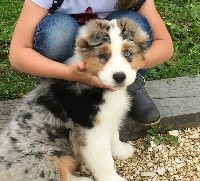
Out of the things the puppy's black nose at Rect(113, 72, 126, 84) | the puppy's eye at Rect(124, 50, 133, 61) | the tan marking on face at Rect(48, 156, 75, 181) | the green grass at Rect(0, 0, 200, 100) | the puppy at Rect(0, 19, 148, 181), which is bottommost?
the green grass at Rect(0, 0, 200, 100)

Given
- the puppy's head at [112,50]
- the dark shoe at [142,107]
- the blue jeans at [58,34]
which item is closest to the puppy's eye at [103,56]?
the puppy's head at [112,50]

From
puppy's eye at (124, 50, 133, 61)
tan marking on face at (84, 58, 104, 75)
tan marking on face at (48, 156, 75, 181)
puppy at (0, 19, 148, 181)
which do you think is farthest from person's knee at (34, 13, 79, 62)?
tan marking on face at (48, 156, 75, 181)

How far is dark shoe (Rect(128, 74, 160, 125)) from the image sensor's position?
3.90m

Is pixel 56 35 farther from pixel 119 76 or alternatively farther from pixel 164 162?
pixel 164 162

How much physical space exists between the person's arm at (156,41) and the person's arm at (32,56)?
50cm

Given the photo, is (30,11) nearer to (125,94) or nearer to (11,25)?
(125,94)

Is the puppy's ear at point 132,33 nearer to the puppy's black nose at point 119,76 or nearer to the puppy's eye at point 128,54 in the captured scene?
the puppy's eye at point 128,54

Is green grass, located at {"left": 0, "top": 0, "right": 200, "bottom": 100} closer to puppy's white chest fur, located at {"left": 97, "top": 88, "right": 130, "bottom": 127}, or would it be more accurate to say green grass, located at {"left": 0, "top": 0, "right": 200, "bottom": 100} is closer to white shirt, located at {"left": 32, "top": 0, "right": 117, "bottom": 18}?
white shirt, located at {"left": 32, "top": 0, "right": 117, "bottom": 18}

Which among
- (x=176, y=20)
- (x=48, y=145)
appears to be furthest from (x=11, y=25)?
(x=48, y=145)

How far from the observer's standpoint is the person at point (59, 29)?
336 cm

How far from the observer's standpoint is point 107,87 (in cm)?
309

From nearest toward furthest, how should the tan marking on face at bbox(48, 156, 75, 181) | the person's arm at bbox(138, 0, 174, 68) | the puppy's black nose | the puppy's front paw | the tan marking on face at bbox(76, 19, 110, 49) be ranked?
the puppy's black nose → the tan marking on face at bbox(76, 19, 110, 49) → the tan marking on face at bbox(48, 156, 75, 181) → the person's arm at bbox(138, 0, 174, 68) → the puppy's front paw

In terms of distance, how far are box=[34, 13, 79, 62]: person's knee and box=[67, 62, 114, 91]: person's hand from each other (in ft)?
1.16

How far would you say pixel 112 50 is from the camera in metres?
2.91
